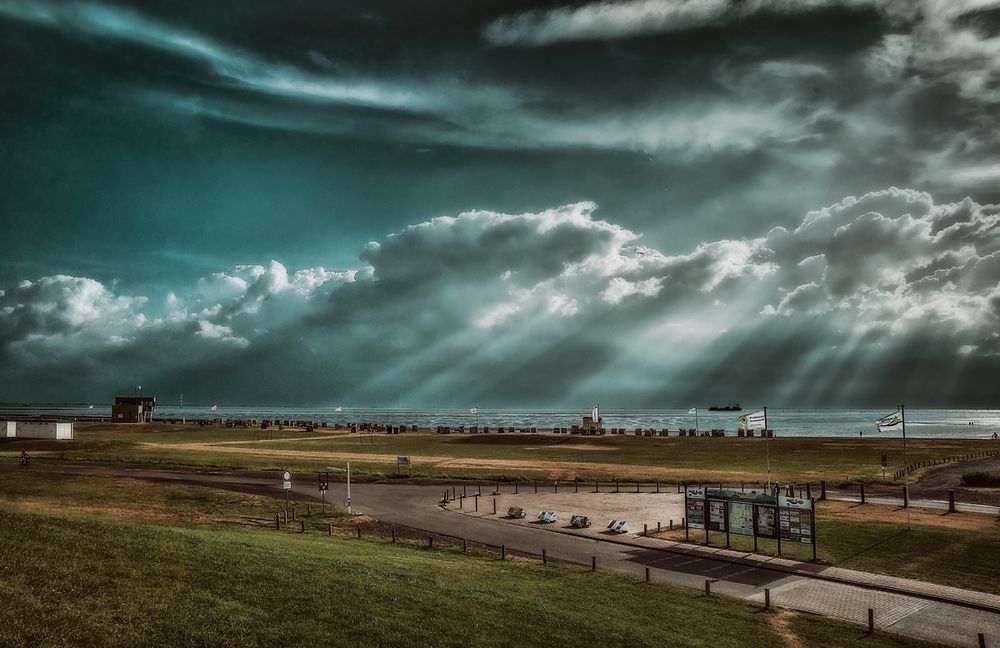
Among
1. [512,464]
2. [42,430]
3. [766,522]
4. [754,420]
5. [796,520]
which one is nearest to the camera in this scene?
[796,520]

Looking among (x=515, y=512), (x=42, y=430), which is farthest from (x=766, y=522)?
(x=42, y=430)

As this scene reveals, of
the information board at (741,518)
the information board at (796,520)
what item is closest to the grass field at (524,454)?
the information board at (741,518)

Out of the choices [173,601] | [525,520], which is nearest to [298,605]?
[173,601]

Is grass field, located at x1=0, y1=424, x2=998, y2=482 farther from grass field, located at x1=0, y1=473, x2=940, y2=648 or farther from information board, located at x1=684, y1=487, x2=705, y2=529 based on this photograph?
grass field, located at x1=0, y1=473, x2=940, y2=648

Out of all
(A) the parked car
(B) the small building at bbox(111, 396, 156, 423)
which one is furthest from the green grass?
(B) the small building at bbox(111, 396, 156, 423)

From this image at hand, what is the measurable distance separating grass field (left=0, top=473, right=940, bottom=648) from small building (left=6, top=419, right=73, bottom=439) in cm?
10323

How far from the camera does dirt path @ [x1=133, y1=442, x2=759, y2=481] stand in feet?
253

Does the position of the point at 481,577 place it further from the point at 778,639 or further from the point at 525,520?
the point at 525,520

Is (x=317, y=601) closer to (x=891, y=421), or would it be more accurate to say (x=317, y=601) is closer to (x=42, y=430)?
(x=891, y=421)

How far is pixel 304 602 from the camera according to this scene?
19.6 meters

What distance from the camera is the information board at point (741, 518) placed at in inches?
1560

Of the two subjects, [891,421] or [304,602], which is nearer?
[304,602]

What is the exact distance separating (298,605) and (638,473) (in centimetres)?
6661

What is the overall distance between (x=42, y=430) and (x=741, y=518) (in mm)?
122909
